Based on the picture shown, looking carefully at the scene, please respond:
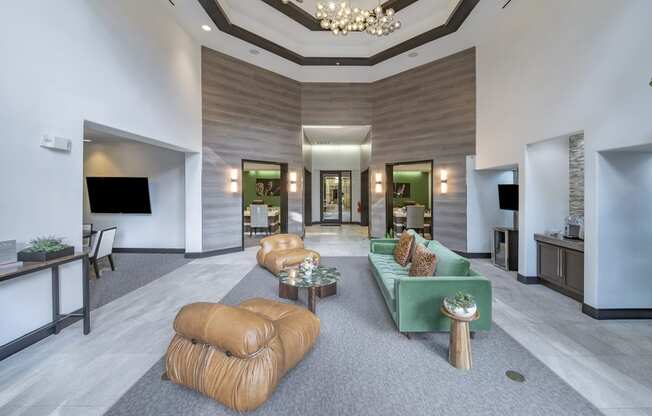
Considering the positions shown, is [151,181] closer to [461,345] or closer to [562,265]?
[461,345]

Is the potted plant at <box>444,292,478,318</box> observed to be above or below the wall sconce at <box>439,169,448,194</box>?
below

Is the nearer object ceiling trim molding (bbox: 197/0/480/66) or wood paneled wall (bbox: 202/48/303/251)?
ceiling trim molding (bbox: 197/0/480/66)

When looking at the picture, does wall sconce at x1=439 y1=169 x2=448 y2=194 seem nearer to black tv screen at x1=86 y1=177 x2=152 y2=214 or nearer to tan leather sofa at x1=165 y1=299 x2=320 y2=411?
tan leather sofa at x1=165 y1=299 x2=320 y2=411

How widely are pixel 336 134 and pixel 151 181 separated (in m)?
6.05

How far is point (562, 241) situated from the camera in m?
3.90

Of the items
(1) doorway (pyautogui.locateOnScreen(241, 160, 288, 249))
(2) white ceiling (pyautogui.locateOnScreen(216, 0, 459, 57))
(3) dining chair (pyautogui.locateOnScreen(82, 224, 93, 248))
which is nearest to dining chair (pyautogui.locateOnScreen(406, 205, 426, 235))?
(1) doorway (pyautogui.locateOnScreen(241, 160, 288, 249))

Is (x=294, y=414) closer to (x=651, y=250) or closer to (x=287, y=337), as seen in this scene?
(x=287, y=337)

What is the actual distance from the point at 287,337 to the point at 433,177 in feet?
19.8

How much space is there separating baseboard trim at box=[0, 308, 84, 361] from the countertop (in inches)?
257

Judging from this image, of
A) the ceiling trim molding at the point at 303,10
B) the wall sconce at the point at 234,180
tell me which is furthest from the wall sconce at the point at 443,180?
the wall sconce at the point at 234,180

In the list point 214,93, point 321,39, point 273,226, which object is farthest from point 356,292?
point 273,226

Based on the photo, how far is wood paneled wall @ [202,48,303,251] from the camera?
6328 mm

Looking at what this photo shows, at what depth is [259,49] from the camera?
20.8 feet

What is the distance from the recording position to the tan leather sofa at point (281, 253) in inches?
185
